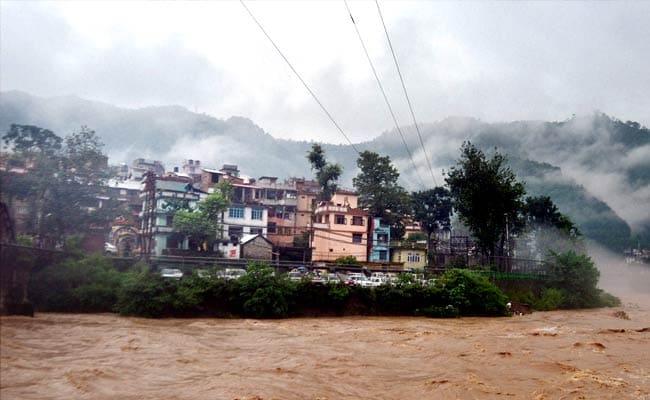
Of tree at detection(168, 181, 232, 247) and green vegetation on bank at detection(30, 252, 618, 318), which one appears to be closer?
green vegetation on bank at detection(30, 252, 618, 318)

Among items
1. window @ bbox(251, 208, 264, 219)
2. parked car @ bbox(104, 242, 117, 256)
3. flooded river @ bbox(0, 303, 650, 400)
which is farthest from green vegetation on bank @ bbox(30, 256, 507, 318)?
window @ bbox(251, 208, 264, 219)

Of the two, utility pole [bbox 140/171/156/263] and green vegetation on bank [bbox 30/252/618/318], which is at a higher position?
utility pole [bbox 140/171/156/263]

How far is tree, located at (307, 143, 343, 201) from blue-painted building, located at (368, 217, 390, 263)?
16.0 feet

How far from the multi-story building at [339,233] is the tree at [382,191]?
504cm

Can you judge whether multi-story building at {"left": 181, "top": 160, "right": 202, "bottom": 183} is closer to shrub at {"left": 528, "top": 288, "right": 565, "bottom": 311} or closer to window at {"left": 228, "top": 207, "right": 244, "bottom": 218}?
window at {"left": 228, "top": 207, "right": 244, "bottom": 218}

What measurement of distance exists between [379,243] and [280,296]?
19725mm

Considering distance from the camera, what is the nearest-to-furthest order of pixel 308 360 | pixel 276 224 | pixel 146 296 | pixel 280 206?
pixel 308 360, pixel 146 296, pixel 276 224, pixel 280 206

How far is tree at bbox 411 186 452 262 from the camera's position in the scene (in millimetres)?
50125

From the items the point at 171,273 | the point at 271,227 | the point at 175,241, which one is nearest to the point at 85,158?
the point at 171,273

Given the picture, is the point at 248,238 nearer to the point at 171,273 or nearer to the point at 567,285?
the point at 171,273

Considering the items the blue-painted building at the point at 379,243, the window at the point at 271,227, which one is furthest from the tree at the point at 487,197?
the window at the point at 271,227

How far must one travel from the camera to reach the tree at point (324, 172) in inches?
1641

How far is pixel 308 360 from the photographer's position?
11.2 m

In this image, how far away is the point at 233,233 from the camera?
33.8 metres
